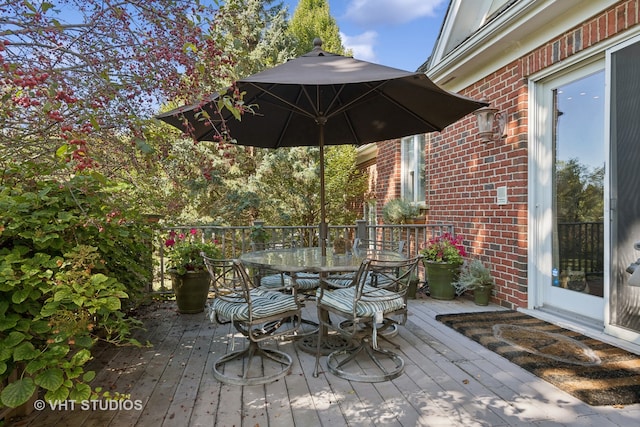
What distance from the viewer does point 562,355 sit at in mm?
2637

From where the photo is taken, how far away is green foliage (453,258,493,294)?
4.12 m

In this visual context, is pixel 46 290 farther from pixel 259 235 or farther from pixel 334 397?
pixel 259 235

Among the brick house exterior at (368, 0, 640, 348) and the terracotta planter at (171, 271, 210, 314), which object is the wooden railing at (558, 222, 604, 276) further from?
the terracotta planter at (171, 271, 210, 314)

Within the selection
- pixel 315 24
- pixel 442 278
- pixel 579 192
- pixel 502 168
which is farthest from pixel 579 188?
pixel 315 24

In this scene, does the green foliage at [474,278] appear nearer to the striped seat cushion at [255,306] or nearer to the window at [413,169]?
the window at [413,169]

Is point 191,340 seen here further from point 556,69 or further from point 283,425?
point 556,69

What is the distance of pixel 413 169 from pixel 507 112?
2.54 meters

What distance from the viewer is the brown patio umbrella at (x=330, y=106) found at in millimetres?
2305

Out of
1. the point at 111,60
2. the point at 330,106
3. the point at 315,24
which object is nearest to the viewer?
the point at 111,60

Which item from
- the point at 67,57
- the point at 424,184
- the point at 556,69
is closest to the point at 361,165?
the point at 424,184

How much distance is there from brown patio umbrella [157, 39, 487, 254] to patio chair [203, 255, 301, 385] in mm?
770

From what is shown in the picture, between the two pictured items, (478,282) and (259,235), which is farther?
(259,235)

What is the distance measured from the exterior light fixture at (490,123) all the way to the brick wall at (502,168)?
0.20 ft

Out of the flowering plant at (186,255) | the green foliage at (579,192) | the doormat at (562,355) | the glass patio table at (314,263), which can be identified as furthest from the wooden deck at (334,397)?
the green foliage at (579,192)
